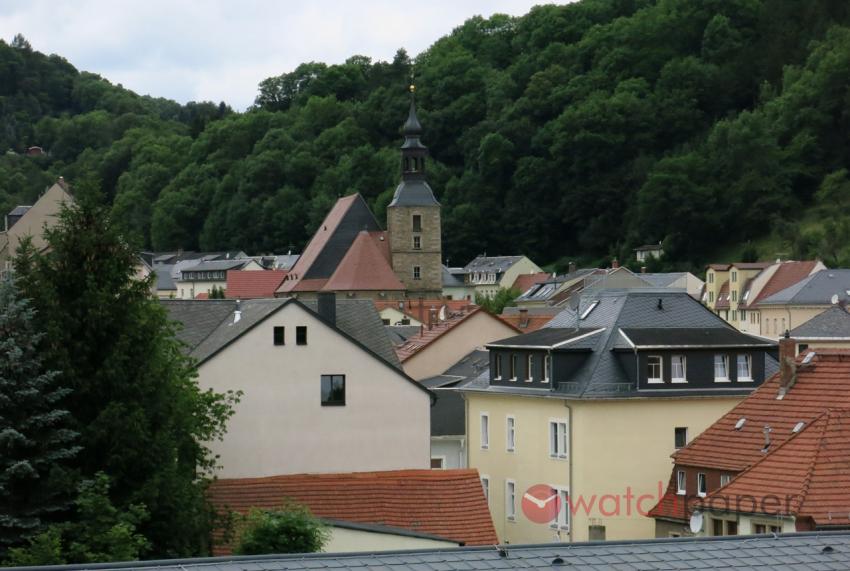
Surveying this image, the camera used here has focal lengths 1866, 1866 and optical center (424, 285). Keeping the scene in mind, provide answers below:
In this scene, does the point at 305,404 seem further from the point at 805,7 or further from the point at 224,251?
the point at 224,251

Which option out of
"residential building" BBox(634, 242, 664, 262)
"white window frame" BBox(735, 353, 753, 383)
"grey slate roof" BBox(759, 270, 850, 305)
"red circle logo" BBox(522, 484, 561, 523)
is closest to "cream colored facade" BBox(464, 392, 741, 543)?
"red circle logo" BBox(522, 484, 561, 523)

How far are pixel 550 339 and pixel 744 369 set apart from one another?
443 centimetres

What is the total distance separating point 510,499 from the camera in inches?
1588

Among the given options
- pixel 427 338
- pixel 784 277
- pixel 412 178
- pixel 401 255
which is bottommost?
pixel 427 338

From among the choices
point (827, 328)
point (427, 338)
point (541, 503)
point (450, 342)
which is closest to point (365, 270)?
point (827, 328)

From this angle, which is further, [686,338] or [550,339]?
[550,339]

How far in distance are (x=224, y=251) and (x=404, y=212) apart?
50.5 meters

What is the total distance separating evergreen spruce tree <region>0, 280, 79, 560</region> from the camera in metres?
22.6

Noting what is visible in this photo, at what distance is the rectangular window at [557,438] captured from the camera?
39.0 meters

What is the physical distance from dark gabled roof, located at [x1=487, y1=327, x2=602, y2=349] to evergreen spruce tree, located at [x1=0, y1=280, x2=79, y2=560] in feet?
60.1

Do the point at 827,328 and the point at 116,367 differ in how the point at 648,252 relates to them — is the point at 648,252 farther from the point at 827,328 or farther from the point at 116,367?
the point at 116,367

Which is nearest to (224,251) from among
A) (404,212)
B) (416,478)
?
(404,212)

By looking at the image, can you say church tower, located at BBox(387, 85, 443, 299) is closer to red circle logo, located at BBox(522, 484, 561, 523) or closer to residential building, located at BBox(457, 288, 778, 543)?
residential building, located at BBox(457, 288, 778, 543)

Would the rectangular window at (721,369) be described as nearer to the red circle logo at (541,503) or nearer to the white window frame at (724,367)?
the white window frame at (724,367)
